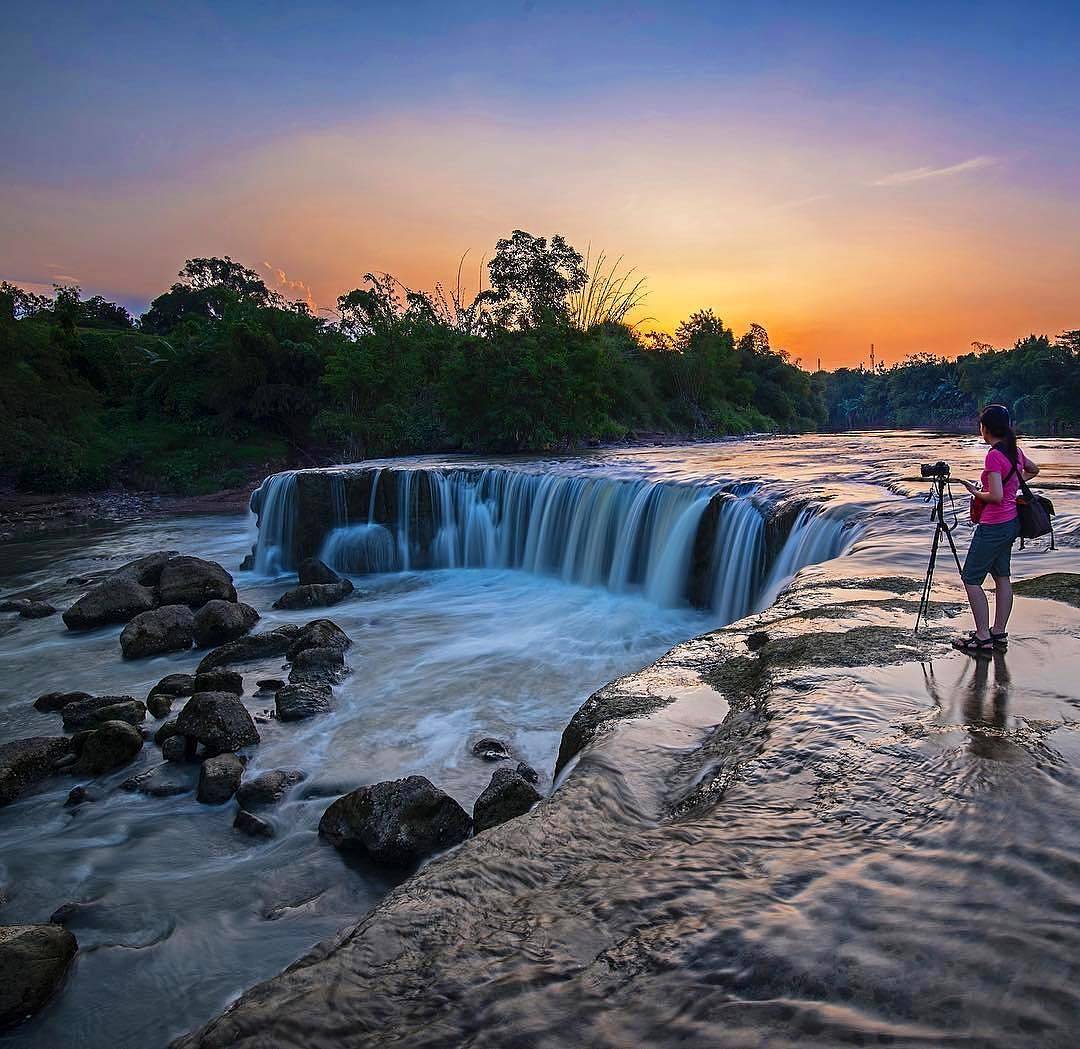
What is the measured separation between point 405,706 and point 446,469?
34.1 feet

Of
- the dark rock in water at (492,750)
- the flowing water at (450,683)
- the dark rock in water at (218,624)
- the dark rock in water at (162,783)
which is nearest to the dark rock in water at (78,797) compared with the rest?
the flowing water at (450,683)

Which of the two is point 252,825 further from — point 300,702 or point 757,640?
point 757,640

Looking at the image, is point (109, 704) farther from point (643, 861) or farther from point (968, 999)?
point (968, 999)

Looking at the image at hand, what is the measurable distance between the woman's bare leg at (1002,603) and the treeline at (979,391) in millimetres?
48119

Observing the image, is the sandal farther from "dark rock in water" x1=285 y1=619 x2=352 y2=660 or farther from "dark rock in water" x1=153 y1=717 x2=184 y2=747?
"dark rock in water" x1=285 y1=619 x2=352 y2=660

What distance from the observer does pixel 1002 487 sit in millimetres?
4598

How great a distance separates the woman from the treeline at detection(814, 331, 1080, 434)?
157 ft

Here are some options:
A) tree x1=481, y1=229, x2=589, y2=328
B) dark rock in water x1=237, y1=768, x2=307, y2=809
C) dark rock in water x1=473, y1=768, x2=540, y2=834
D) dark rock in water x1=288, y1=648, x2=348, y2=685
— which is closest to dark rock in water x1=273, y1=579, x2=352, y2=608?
dark rock in water x1=288, y1=648, x2=348, y2=685

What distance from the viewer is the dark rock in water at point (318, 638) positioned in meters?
9.88

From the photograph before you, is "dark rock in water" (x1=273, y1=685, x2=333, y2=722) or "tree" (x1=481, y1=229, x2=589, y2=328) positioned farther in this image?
"tree" (x1=481, y1=229, x2=589, y2=328)

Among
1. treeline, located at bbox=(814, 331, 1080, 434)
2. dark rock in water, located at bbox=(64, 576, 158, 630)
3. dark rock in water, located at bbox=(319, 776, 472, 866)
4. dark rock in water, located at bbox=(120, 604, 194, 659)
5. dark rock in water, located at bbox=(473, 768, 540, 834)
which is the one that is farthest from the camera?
treeline, located at bbox=(814, 331, 1080, 434)

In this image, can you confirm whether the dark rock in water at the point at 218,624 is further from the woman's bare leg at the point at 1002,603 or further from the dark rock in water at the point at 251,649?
the woman's bare leg at the point at 1002,603

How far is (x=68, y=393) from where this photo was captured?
1123 inches

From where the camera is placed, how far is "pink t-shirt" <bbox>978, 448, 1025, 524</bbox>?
4.55 metres
